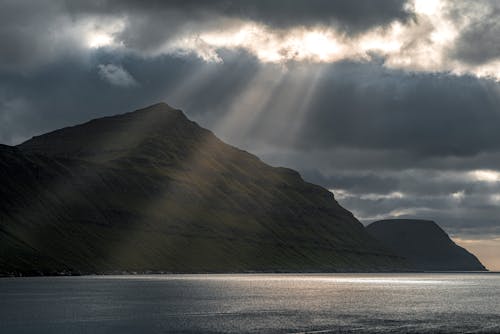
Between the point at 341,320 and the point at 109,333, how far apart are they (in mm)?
40133

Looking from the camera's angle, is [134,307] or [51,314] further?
[134,307]

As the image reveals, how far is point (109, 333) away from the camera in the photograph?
9031 cm

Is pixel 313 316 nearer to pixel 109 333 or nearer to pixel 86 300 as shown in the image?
pixel 109 333

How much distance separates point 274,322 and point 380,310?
35240mm

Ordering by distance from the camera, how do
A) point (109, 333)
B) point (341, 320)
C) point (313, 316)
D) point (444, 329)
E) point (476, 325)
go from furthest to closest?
point (313, 316) → point (341, 320) → point (476, 325) → point (444, 329) → point (109, 333)

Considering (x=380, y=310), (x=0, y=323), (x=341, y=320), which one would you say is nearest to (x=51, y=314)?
(x=0, y=323)

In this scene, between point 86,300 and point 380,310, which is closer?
point 380,310

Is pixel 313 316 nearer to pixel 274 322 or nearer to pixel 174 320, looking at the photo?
pixel 274 322

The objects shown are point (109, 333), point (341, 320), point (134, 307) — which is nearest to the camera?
point (109, 333)

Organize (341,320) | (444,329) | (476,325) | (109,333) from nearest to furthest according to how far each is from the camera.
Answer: (109,333) < (444,329) < (476,325) < (341,320)

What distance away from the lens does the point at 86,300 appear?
150 metres

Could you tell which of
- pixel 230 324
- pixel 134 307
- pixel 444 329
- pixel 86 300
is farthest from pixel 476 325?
pixel 86 300

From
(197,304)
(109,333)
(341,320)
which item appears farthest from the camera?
(197,304)

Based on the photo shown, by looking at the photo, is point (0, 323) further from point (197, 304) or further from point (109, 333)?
point (197, 304)
